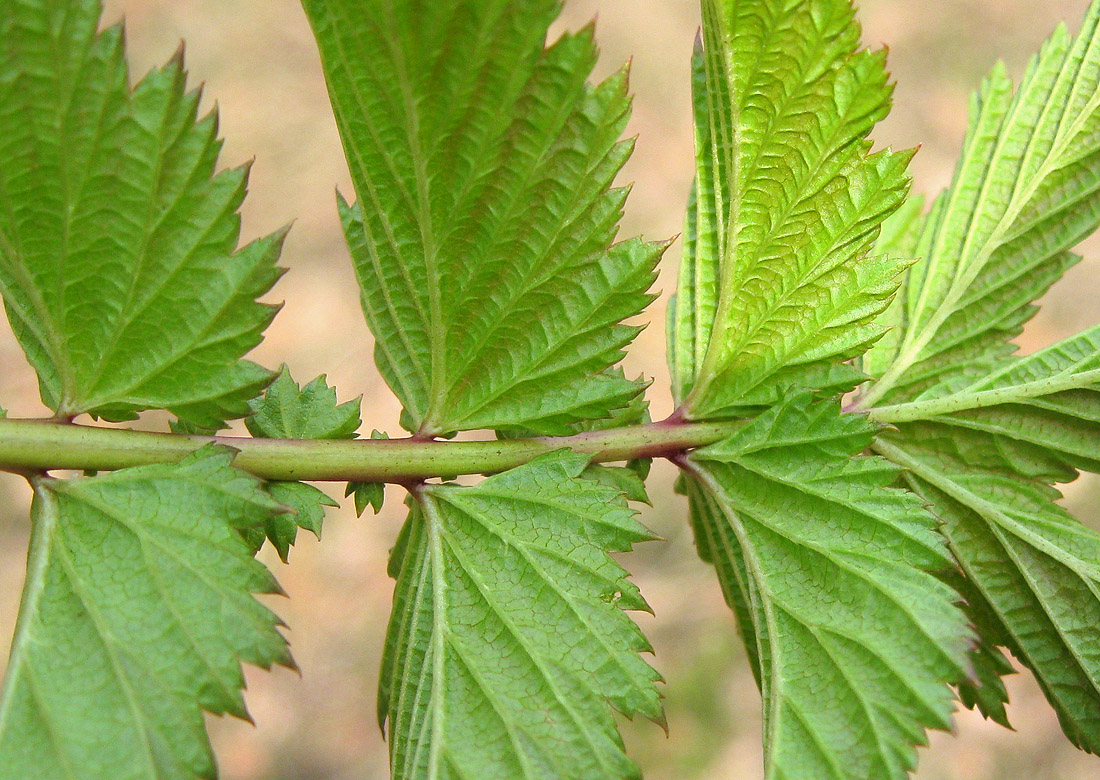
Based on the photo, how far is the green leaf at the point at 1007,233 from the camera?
140 centimetres

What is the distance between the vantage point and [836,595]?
1.24m

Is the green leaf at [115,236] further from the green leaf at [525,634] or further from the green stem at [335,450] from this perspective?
the green leaf at [525,634]

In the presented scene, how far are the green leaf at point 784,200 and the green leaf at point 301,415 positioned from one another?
499mm

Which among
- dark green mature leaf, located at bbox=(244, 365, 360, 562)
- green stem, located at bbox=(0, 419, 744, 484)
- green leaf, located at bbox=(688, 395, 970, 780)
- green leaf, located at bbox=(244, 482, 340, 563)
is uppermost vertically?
dark green mature leaf, located at bbox=(244, 365, 360, 562)

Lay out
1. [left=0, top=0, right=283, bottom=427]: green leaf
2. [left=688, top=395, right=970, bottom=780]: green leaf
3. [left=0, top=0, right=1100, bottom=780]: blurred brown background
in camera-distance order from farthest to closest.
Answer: [left=0, top=0, right=1100, bottom=780]: blurred brown background, [left=688, top=395, right=970, bottom=780]: green leaf, [left=0, top=0, right=283, bottom=427]: green leaf

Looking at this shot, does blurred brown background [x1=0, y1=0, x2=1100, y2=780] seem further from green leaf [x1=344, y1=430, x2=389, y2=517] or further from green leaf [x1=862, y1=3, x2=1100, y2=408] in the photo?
green leaf [x1=344, y1=430, x2=389, y2=517]

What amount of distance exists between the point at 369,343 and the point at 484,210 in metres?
3.30

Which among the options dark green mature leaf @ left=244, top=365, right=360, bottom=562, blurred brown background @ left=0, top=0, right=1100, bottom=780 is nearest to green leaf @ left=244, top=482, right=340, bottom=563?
dark green mature leaf @ left=244, top=365, right=360, bottom=562

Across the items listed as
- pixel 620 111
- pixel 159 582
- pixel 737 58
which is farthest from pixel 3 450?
pixel 737 58

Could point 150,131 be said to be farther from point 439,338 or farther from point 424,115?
point 439,338

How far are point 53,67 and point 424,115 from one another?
0.43m

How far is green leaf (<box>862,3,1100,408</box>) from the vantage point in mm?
1404

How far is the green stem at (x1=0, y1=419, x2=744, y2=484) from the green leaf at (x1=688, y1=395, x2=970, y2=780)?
3.7 inches

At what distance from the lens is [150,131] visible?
1108 millimetres
